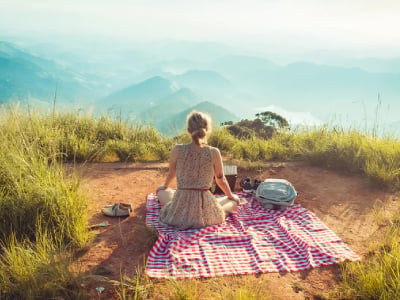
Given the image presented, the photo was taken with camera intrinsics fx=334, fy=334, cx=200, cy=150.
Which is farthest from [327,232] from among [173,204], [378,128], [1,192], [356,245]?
[378,128]

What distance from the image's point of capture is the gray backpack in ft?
15.4

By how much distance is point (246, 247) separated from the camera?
373cm

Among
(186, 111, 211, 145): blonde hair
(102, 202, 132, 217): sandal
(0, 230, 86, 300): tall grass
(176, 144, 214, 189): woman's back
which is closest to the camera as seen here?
(0, 230, 86, 300): tall grass

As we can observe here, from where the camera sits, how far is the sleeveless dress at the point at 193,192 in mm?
3969

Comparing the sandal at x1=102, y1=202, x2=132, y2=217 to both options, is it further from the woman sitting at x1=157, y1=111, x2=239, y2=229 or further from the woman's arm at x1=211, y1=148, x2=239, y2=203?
the woman's arm at x1=211, y1=148, x2=239, y2=203

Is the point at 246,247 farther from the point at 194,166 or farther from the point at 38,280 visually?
the point at 38,280

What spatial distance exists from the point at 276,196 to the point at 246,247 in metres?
1.20

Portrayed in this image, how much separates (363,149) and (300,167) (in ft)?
3.98

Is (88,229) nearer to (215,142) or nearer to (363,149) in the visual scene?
(215,142)

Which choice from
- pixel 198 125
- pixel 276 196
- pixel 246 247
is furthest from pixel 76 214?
pixel 276 196

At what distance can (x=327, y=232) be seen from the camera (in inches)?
162

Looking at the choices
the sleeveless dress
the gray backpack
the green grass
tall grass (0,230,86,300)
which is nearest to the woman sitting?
the sleeveless dress

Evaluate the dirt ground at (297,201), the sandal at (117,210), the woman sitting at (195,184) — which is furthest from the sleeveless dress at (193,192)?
the sandal at (117,210)

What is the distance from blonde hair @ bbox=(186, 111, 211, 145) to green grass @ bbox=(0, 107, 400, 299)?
1.50 metres
